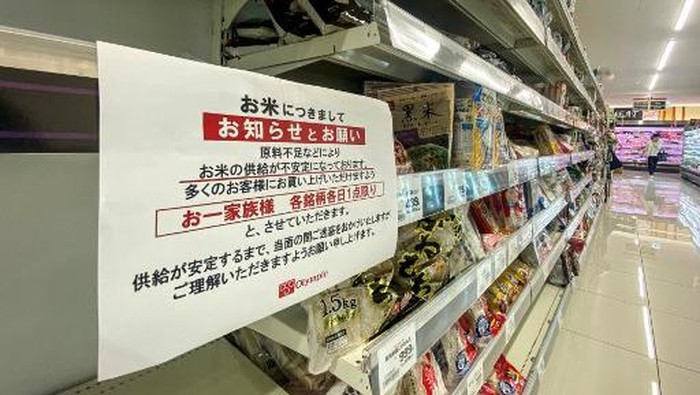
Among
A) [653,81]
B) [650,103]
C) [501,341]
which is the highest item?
[653,81]

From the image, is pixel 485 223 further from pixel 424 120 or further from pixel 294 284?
pixel 294 284

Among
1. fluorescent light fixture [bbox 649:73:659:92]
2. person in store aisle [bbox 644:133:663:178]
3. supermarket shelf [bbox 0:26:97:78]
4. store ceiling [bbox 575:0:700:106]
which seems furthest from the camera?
person in store aisle [bbox 644:133:663:178]

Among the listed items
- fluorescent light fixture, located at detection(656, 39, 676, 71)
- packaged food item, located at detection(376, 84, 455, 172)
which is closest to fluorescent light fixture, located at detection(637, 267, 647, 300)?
packaged food item, located at detection(376, 84, 455, 172)

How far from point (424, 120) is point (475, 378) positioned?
2.17 feet

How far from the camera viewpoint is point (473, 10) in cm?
131

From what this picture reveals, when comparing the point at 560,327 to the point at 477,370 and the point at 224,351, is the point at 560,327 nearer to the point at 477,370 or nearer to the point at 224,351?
the point at 477,370

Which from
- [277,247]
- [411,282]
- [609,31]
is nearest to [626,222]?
[609,31]

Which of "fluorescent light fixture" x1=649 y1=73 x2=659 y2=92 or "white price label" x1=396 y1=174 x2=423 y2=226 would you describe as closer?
"white price label" x1=396 y1=174 x2=423 y2=226

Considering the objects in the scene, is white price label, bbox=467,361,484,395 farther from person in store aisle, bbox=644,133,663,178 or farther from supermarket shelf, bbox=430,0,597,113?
person in store aisle, bbox=644,133,663,178

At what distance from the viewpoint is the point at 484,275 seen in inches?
39.9

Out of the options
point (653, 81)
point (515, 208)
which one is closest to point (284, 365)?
point (515, 208)

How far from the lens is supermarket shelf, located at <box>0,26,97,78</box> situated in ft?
0.76

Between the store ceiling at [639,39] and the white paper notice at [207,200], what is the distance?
6.73 metres

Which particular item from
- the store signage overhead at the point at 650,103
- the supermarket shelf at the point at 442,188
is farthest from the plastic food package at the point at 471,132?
the store signage overhead at the point at 650,103
